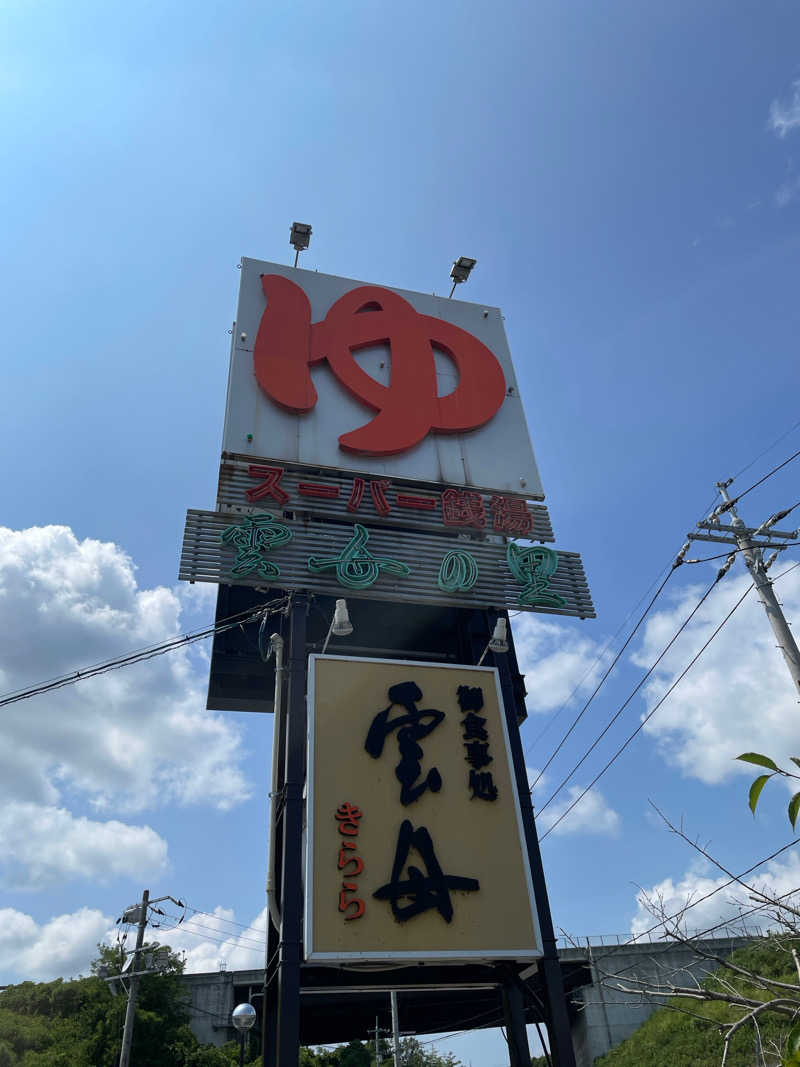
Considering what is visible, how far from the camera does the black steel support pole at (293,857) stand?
12148mm

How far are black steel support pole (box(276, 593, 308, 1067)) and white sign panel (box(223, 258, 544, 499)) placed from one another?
515cm

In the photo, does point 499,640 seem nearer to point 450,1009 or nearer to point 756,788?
point 756,788

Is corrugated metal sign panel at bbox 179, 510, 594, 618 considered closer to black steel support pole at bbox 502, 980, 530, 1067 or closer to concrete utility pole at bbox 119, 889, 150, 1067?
black steel support pole at bbox 502, 980, 530, 1067

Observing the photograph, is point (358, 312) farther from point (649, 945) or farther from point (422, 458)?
point (649, 945)

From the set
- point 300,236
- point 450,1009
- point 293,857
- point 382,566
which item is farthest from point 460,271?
point 450,1009

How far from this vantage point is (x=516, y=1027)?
1456 centimetres

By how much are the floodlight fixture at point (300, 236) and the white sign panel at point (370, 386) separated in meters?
1.34

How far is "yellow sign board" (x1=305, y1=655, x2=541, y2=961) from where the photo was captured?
13.1 meters

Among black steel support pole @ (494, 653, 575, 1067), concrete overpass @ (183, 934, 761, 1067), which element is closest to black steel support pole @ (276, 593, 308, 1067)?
black steel support pole @ (494, 653, 575, 1067)

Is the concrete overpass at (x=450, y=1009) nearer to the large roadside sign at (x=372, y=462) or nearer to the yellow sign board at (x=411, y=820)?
the yellow sign board at (x=411, y=820)

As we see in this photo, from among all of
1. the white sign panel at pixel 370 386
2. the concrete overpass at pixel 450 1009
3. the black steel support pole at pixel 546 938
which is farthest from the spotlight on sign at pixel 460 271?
the concrete overpass at pixel 450 1009

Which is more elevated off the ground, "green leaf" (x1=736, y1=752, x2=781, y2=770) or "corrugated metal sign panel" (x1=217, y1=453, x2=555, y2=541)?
"corrugated metal sign panel" (x1=217, y1=453, x2=555, y2=541)

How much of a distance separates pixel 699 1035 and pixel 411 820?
2110 cm

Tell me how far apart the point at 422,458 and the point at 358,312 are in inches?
219
